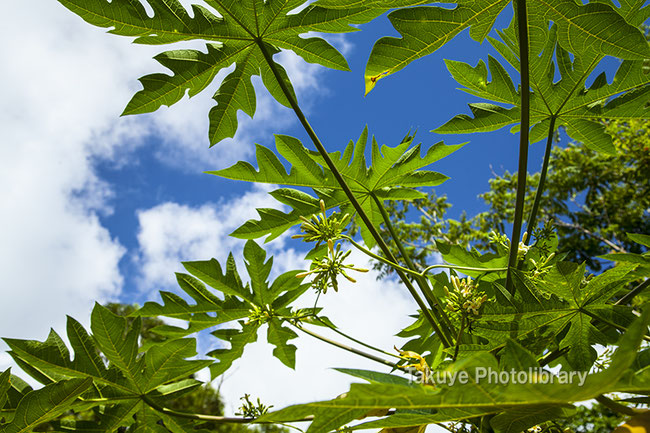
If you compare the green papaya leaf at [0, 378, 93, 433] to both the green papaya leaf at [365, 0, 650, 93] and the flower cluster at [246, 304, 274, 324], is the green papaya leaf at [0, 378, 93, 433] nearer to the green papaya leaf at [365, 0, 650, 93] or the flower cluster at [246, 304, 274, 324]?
the flower cluster at [246, 304, 274, 324]

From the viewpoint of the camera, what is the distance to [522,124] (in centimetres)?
125

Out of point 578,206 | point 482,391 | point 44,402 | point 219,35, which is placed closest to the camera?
point 482,391

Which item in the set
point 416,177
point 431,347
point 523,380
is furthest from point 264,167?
point 523,380

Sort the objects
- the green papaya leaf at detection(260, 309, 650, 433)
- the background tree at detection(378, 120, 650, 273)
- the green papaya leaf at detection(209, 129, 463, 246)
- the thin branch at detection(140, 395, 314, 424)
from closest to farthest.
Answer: the green papaya leaf at detection(260, 309, 650, 433) → the thin branch at detection(140, 395, 314, 424) → the green papaya leaf at detection(209, 129, 463, 246) → the background tree at detection(378, 120, 650, 273)

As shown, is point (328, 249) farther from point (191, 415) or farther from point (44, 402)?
point (44, 402)

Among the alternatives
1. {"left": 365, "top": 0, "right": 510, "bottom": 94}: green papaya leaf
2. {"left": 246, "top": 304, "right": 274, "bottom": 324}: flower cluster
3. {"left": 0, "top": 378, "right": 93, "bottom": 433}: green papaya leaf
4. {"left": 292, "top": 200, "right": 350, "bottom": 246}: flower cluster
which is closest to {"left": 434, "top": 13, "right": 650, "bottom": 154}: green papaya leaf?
{"left": 365, "top": 0, "right": 510, "bottom": 94}: green papaya leaf

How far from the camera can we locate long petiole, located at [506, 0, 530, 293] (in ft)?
3.80

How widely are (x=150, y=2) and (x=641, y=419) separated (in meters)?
1.77

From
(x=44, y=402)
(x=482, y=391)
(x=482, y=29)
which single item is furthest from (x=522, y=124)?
(x=44, y=402)

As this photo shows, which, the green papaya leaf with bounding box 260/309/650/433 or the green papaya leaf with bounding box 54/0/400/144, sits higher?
the green papaya leaf with bounding box 54/0/400/144

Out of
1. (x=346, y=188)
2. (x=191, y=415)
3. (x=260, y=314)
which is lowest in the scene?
(x=191, y=415)

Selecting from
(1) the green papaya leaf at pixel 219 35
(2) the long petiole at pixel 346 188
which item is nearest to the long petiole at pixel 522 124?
(2) the long petiole at pixel 346 188

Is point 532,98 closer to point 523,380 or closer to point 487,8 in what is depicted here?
point 487,8

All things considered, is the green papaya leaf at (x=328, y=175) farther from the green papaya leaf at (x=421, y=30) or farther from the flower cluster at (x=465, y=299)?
the flower cluster at (x=465, y=299)
